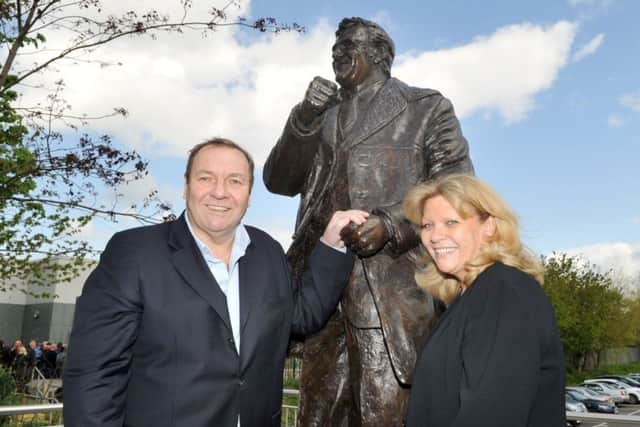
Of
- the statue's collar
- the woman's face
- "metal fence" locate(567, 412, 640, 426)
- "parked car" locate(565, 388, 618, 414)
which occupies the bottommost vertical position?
"parked car" locate(565, 388, 618, 414)

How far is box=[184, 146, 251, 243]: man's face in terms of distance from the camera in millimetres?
2271

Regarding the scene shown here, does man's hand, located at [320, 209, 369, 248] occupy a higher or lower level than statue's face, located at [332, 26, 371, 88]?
lower

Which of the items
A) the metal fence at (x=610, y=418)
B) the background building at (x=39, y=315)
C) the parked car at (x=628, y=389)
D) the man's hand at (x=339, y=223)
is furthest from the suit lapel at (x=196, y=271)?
the parked car at (x=628, y=389)

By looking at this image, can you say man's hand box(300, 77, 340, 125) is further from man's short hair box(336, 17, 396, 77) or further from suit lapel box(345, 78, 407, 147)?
man's short hair box(336, 17, 396, 77)

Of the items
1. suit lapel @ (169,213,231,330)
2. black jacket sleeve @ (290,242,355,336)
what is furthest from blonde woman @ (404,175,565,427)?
suit lapel @ (169,213,231,330)

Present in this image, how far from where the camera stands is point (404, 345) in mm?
2760

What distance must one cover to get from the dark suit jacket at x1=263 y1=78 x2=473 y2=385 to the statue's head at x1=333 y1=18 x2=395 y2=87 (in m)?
0.14

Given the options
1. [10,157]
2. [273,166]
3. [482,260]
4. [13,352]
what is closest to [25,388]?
[13,352]

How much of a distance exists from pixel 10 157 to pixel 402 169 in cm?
552

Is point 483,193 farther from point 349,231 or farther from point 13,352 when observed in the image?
point 13,352

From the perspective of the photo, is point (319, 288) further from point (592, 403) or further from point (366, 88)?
point (592, 403)

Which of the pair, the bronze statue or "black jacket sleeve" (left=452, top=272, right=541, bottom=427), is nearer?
"black jacket sleeve" (left=452, top=272, right=541, bottom=427)

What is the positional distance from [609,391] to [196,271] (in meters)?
30.1

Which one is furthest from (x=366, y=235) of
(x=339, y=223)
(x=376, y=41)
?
(x=376, y=41)
